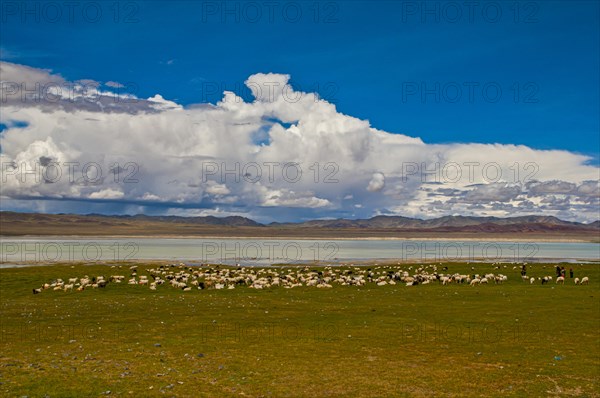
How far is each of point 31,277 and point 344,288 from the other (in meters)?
36.4

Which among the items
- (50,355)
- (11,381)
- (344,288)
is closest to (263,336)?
(50,355)

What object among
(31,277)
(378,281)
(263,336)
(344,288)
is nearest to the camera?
(263,336)

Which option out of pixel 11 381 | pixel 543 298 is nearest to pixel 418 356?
Answer: pixel 11 381

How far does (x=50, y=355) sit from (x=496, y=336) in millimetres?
19383

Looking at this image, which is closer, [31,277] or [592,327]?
[592,327]

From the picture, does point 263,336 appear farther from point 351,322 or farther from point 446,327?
point 446,327

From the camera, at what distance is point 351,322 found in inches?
1003

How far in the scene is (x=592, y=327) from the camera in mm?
24062

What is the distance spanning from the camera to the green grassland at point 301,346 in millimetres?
14125

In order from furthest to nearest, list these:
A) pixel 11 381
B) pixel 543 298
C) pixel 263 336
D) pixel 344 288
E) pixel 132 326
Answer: pixel 344 288 → pixel 543 298 → pixel 132 326 → pixel 263 336 → pixel 11 381

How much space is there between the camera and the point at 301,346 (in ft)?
64.1

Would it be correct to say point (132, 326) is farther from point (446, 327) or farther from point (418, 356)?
point (446, 327)

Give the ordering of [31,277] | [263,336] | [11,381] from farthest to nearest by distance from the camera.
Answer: [31,277] → [263,336] → [11,381]

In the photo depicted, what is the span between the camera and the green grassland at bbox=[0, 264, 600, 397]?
46.3 feet
